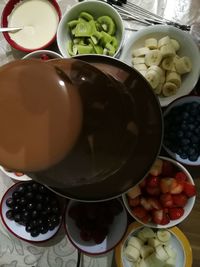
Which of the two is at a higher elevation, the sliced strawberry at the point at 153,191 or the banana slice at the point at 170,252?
the sliced strawberry at the point at 153,191

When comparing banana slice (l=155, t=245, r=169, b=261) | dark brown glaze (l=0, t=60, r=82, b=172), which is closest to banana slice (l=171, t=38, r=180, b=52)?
banana slice (l=155, t=245, r=169, b=261)

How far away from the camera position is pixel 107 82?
368 millimetres

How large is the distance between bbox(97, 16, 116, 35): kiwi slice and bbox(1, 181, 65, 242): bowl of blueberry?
420mm

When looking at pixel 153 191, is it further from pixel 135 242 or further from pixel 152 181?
pixel 135 242

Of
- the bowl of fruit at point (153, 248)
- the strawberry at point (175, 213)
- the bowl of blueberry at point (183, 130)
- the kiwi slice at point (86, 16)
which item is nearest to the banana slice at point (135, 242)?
the bowl of fruit at point (153, 248)

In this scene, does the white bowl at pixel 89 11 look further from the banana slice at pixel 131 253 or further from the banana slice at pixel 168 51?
the banana slice at pixel 131 253

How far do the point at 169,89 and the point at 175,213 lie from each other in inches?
11.5

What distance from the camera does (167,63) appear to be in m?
0.90

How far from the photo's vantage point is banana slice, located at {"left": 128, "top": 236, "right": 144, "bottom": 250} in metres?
0.89

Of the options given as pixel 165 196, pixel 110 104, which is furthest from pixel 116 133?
pixel 165 196

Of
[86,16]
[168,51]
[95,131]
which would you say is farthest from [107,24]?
[95,131]

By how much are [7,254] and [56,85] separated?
2.41 feet

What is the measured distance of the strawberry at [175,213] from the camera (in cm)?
86

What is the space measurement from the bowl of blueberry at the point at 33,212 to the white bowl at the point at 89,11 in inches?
13.5
